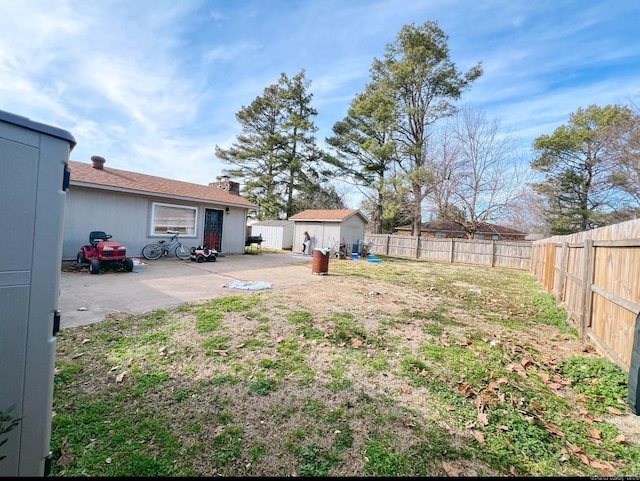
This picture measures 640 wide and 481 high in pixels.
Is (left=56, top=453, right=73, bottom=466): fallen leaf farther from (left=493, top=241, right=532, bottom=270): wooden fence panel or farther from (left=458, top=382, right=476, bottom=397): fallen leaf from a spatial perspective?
(left=493, top=241, right=532, bottom=270): wooden fence panel

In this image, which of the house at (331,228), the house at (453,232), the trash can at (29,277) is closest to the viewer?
the trash can at (29,277)

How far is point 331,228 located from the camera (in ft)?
55.1

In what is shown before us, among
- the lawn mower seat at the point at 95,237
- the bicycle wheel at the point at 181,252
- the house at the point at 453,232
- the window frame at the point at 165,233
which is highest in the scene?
the house at the point at 453,232

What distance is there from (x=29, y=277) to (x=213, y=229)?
12558 millimetres

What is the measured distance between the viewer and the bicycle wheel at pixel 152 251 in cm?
1078

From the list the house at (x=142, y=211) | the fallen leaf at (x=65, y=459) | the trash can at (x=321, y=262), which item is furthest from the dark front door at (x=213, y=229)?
the fallen leaf at (x=65, y=459)

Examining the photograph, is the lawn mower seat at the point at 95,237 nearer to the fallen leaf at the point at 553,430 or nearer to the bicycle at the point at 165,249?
the bicycle at the point at 165,249

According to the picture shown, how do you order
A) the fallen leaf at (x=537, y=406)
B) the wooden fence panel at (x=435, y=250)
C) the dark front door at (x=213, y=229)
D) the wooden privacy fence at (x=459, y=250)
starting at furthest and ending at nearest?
the wooden fence panel at (x=435, y=250), the wooden privacy fence at (x=459, y=250), the dark front door at (x=213, y=229), the fallen leaf at (x=537, y=406)

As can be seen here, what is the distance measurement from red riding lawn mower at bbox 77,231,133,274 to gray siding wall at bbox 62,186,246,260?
1.08m

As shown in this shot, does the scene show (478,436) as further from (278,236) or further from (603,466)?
(278,236)

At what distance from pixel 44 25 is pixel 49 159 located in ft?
22.5

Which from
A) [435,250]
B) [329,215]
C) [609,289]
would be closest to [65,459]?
[609,289]

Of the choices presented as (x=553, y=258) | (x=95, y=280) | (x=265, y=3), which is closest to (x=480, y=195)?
(x=553, y=258)

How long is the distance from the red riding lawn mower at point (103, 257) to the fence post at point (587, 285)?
10.3 m
